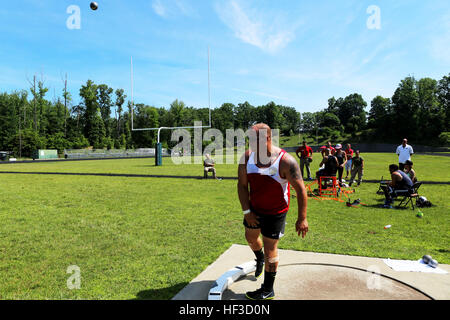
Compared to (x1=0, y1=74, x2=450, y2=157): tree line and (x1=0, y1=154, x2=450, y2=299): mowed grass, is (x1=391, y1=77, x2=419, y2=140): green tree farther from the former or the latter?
(x1=0, y1=154, x2=450, y2=299): mowed grass

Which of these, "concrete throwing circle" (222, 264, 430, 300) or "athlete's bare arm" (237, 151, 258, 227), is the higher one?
"athlete's bare arm" (237, 151, 258, 227)

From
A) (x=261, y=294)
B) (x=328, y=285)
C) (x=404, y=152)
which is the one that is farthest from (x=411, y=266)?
(x=404, y=152)

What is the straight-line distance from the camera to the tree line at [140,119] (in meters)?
61.7

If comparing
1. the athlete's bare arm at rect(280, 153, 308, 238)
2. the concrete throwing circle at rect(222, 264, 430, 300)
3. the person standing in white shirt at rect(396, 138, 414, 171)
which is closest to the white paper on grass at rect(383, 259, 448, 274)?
the concrete throwing circle at rect(222, 264, 430, 300)

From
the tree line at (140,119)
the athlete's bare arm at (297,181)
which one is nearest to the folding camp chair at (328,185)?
the athlete's bare arm at (297,181)

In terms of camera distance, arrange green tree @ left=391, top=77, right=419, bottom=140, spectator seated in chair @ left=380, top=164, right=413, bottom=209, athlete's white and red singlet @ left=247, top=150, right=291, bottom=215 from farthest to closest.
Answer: green tree @ left=391, top=77, right=419, bottom=140, spectator seated in chair @ left=380, top=164, right=413, bottom=209, athlete's white and red singlet @ left=247, top=150, right=291, bottom=215

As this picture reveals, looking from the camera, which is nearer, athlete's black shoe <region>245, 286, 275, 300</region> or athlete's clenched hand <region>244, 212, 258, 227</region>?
athlete's black shoe <region>245, 286, 275, 300</region>

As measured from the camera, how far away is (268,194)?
11.0ft

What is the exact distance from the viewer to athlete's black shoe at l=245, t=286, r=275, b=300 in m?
3.29

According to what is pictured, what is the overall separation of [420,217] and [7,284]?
8.79 m

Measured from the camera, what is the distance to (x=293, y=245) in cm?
523

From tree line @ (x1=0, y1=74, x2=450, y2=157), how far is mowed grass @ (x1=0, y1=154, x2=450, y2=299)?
55831mm

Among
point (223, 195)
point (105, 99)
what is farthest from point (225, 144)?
point (223, 195)
